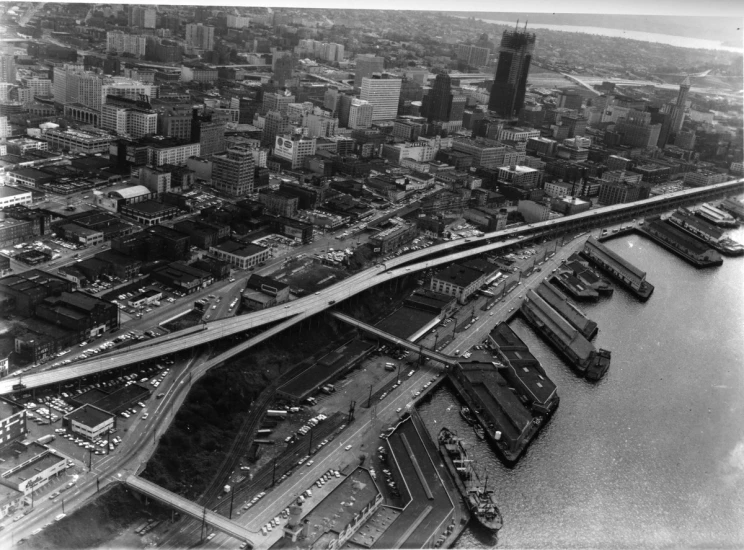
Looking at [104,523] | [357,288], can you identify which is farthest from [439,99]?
[104,523]

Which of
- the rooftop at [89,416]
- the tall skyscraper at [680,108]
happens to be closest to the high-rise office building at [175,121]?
the rooftop at [89,416]

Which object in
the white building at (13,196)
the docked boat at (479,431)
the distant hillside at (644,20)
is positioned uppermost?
the distant hillside at (644,20)

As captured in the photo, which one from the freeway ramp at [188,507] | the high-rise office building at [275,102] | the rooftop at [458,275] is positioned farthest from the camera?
the high-rise office building at [275,102]

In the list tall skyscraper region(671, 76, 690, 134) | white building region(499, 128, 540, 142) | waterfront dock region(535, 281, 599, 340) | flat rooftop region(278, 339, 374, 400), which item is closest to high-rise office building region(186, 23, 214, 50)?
white building region(499, 128, 540, 142)

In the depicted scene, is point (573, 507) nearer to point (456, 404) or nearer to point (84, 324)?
point (456, 404)

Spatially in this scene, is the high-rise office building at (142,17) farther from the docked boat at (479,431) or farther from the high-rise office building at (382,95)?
the docked boat at (479,431)

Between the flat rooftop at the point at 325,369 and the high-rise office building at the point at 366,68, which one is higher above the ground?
the high-rise office building at the point at 366,68
